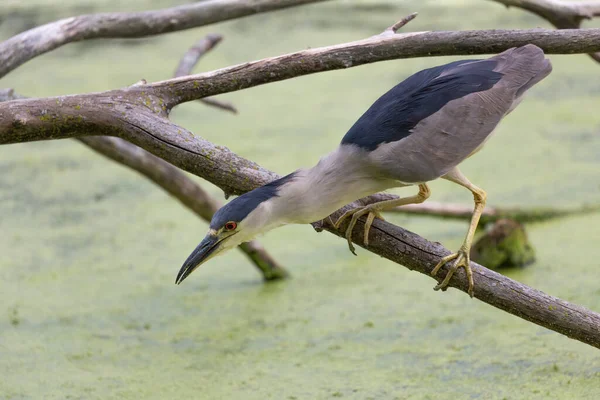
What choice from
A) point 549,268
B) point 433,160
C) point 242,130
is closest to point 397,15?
point 242,130

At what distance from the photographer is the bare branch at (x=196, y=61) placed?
9.68 feet

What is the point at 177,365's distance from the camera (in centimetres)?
267

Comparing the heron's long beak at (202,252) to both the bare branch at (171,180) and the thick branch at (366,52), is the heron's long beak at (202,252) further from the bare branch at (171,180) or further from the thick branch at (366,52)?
the bare branch at (171,180)

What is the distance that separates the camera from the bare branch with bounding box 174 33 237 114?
295 centimetres

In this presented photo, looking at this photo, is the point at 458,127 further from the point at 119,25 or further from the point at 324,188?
the point at 119,25

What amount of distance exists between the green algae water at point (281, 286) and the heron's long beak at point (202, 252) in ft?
3.01

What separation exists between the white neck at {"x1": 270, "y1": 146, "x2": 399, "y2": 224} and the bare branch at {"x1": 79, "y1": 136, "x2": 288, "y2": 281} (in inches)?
53.8

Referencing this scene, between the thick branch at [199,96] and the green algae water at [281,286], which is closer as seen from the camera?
the thick branch at [199,96]

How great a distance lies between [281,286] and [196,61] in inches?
39.1

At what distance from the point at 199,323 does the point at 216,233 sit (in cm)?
151

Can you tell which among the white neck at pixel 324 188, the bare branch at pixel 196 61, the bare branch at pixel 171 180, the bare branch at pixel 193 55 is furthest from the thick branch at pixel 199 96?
the bare branch at pixel 193 55

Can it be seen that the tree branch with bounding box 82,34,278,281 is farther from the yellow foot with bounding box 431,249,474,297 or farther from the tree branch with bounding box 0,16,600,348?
the yellow foot with bounding box 431,249,474,297

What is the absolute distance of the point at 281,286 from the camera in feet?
10.9

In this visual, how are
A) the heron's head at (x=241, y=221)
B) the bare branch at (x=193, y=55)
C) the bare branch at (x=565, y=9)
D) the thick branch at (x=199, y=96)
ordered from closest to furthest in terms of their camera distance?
the heron's head at (x=241, y=221) → the thick branch at (x=199, y=96) → the bare branch at (x=565, y=9) → the bare branch at (x=193, y=55)
